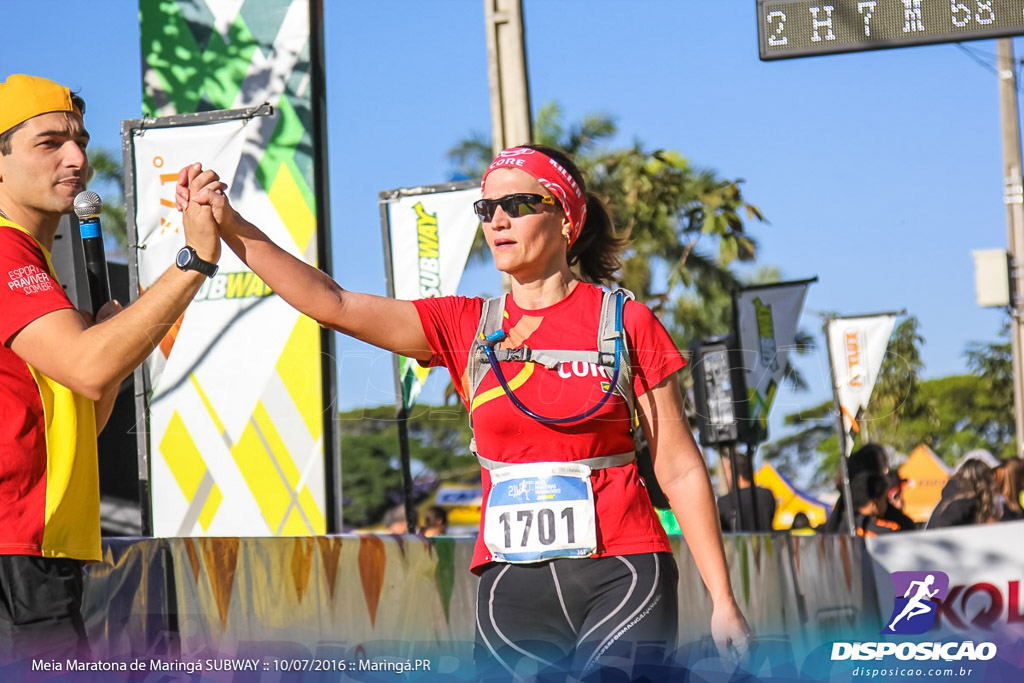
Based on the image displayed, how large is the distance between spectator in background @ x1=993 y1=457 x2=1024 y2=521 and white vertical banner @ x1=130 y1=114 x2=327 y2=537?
547 cm

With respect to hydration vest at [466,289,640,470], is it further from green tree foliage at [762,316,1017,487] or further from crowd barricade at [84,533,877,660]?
green tree foliage at [762,316,1017,487]

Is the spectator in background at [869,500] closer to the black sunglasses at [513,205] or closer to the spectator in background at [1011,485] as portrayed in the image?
the spectator in background at [1011,485]

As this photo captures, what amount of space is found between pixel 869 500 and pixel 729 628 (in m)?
6.04

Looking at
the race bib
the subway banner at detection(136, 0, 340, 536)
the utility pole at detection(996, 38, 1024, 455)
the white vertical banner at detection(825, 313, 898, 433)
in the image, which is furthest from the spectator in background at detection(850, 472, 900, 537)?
the utility pole at detection(996, 38, 1024, 455)

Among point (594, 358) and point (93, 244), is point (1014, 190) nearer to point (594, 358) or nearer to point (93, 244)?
point (594, 358)

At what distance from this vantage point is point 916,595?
6.85 metres

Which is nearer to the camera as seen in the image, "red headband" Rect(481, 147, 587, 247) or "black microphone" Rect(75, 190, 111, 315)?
"black microphone" Rect(75, 190, 111, 315)

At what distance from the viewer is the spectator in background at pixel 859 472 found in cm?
852

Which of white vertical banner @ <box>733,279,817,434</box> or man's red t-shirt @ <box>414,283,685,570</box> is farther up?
white vertical banner @ <box>733,279,817,434</box>

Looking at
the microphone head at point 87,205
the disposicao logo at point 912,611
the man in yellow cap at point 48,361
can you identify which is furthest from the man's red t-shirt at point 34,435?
the disposicao logo at point 912,611

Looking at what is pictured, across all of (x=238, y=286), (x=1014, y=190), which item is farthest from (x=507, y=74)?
(x=1014, y=190)

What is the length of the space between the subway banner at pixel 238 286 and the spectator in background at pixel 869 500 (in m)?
3.91

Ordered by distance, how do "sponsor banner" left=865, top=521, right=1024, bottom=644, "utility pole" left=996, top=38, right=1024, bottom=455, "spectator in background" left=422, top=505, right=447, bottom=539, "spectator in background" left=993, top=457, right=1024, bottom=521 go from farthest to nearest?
1. "utility pole" left=996, top=38, right=1024, bottom=455
2. "spectator in background" left=422, top=505, right=447, bottom=539
3. "spectator in background" left=993, top=457, right=1024, bottom=521
4. "sponsor banner" left=865, top=521, right=1024, bottom=644

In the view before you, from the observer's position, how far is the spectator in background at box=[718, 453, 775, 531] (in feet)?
31.6
